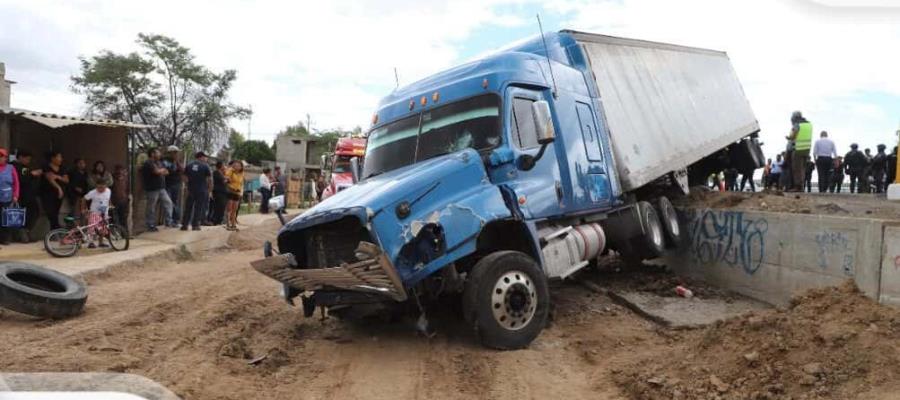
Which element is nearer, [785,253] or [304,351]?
[304,351]

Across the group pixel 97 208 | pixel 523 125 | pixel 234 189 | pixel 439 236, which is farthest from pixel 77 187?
pixel 439 236

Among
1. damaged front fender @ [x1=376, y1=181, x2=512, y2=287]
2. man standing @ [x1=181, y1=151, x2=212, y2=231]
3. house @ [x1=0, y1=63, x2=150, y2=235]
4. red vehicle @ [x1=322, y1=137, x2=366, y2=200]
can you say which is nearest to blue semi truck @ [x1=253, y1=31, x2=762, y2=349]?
damaged front fender @ [x1=376, y1=181, x2=512, y2=287]

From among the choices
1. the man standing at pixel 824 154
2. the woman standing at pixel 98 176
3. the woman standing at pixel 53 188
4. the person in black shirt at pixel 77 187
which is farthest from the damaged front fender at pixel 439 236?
the man standing at pixel 824 154

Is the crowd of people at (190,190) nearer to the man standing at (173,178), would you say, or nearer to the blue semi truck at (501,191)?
the man standing at (173,178)

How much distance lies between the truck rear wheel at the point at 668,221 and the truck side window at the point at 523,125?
133 inches

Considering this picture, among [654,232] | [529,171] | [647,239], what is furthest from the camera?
[654,232]

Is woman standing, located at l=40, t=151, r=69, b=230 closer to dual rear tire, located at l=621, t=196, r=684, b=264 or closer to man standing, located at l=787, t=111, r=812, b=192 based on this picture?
dual rear tire, located at l=621, t=196, r=684, b=264

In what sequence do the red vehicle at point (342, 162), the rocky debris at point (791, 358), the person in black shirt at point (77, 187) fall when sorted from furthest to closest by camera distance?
1. the red vehicle at point (342, 162)
2. the person in black shirt at point (77, 187)
3. the rocky debris at point (791, 358)

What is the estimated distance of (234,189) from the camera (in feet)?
50.9

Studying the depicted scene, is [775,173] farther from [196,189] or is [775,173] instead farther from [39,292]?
[39,292]

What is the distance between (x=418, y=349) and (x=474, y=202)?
142 centimetres

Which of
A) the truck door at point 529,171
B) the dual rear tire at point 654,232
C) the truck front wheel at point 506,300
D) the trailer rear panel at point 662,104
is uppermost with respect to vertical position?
the trailer rear panel at point 662,104

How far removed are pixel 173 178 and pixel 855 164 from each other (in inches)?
666

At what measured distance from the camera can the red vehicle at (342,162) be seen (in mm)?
17703
